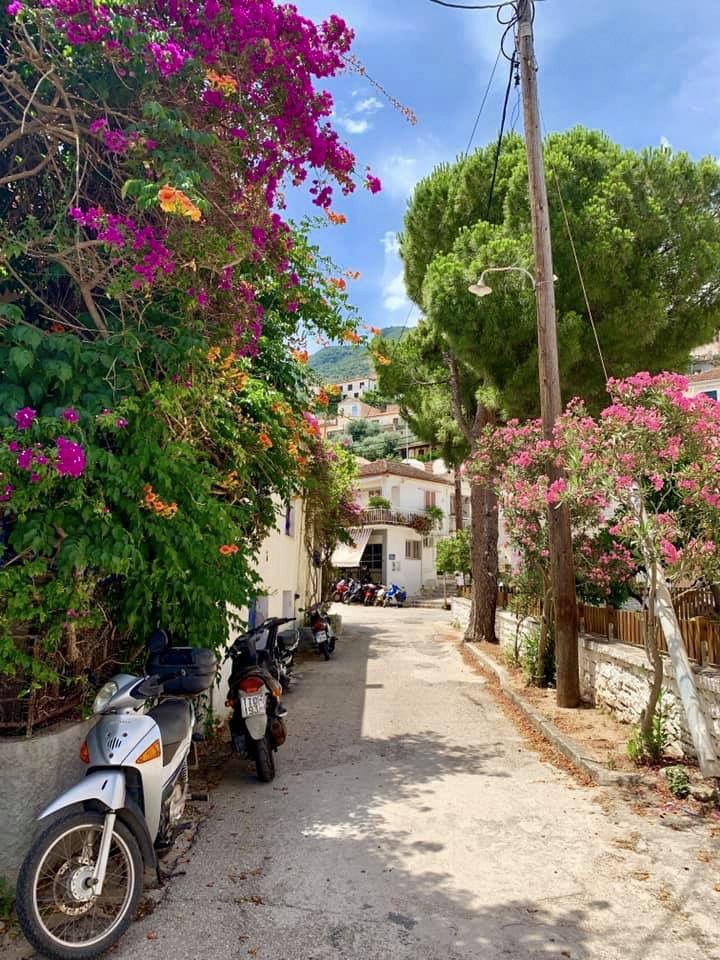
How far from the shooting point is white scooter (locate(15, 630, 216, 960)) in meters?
2.95

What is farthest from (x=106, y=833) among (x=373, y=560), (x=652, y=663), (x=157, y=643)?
(x=373, y=560)

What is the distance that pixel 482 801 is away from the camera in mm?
5414

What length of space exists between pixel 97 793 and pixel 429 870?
2105 millimetres

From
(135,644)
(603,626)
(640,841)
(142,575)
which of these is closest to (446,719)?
(603,626)

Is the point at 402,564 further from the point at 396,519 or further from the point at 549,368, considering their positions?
the point at 549,368

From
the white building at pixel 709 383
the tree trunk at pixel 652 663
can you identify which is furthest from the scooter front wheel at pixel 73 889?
the white building at pixel 709 383

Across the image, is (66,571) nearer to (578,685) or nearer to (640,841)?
(640,841)

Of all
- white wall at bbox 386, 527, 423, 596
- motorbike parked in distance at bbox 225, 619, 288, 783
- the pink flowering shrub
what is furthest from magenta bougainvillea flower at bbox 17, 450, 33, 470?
white wall at bbox 386, 527, 423, 596

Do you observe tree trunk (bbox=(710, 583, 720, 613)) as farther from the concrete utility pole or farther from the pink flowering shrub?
the pink flowering shrub

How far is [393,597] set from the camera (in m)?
37.6

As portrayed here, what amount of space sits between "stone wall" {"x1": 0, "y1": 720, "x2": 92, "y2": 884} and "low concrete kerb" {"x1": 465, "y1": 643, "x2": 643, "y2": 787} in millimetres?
4395

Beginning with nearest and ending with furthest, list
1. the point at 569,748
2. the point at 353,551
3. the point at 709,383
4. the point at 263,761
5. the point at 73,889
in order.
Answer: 1. the point at 73,889
2. the point at 263,761
3. the point at 569,748
4. the point at 709,383
5. the point at 353,551

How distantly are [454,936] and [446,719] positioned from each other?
563 cm

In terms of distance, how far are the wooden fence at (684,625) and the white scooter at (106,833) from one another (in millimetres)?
4705
